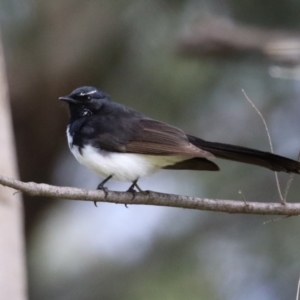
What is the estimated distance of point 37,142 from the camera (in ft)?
20.1

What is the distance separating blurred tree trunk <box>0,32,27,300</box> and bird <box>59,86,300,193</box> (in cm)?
129

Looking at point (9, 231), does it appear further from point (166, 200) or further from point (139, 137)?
point (166, 200)

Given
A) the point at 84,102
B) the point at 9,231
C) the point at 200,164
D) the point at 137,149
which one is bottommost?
the point at 9,231

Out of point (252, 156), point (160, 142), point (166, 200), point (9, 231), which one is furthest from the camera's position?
point (9, 231)

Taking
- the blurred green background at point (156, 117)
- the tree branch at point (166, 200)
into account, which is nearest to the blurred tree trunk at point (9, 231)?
the blurred green background at point (156, 117)

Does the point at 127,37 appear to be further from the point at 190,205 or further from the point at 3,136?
the point at 190,205

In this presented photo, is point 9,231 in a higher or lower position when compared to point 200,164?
lower

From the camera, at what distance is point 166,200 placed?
128 inches

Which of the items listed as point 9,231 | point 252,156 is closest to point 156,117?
point 9,231

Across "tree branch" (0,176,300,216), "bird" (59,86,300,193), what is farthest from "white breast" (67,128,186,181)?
"tree branch" (0,176,300,216)

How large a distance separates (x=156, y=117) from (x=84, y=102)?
2.12 metres

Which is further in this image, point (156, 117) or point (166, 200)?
point (156, 117)

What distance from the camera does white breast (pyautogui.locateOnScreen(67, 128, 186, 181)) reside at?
3576mm

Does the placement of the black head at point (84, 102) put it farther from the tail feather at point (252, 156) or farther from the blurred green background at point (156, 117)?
the blurred green background at point (156, 117)
